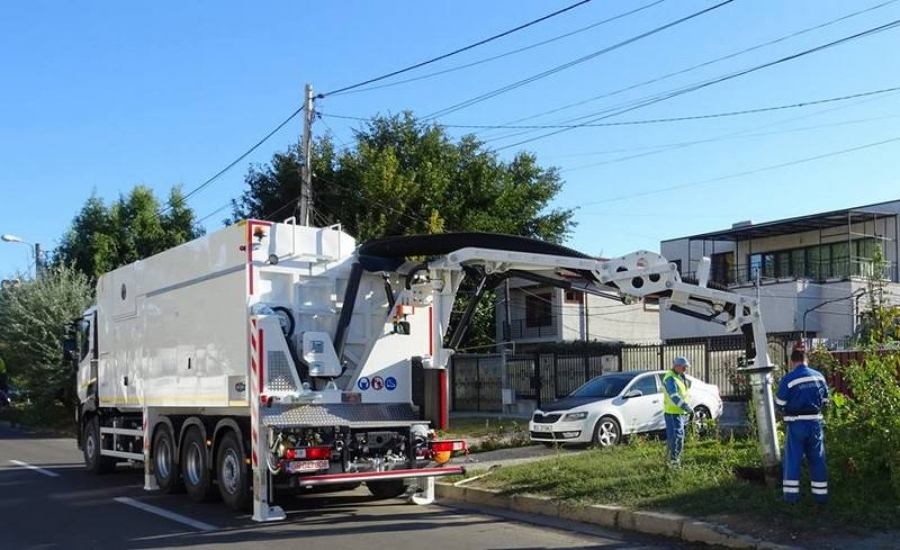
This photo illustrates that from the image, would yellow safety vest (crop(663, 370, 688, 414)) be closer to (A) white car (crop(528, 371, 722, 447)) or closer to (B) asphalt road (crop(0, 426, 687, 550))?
(B) asphalt road (crop(0, 426, 687, 550))

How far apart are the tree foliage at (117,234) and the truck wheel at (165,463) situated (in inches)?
1015

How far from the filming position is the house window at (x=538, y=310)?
1624 inches

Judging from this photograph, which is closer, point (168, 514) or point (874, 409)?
point (874, 409)

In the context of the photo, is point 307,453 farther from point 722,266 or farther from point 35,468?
point 722,266

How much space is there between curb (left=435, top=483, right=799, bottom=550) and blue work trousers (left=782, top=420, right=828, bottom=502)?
95 cm

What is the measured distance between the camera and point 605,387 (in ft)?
54.9

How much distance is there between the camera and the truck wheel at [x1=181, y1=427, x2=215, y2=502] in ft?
37.9

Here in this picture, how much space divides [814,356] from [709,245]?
3227 cm

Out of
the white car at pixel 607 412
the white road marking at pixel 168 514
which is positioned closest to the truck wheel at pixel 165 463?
the white road marking at pixel 168 514

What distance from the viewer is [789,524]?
27.5 feet

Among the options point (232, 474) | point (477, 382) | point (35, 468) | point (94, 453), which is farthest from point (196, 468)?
point (477, 382)

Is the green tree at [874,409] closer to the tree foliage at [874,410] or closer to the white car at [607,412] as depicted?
the tree foliage at [874,410]

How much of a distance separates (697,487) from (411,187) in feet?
75.8

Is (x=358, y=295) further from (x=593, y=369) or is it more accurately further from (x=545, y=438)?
(x=593, y=369)
